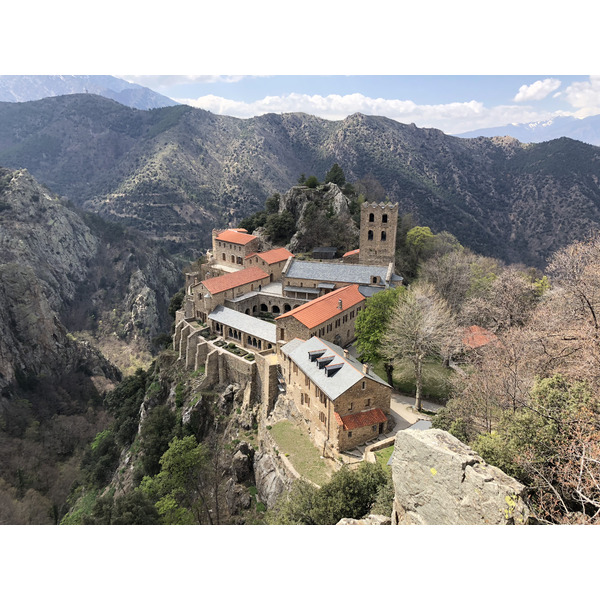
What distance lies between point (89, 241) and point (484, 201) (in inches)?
4305

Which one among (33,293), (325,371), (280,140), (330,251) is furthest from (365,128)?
(325,371)

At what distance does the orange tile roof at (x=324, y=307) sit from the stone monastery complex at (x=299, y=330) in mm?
86

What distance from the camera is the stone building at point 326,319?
3064 centimetres

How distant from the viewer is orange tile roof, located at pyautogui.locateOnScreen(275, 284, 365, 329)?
3091cm

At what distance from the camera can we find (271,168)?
153000 mm

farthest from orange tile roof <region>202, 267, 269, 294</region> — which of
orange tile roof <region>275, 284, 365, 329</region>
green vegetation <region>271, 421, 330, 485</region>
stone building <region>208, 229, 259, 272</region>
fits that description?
green vegetation <region>271, 421, 330, 485</region>

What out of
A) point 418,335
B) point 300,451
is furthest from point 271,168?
point 300,451

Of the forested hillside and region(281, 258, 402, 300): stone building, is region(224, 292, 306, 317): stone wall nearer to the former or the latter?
region(281, 258, 402, 300): stone building

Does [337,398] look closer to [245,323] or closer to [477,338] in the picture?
[477,338]

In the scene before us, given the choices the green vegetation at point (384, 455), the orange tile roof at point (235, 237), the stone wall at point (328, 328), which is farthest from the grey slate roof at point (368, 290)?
the orange tile roof at point (235, 237)

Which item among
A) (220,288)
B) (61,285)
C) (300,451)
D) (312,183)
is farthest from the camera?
(61,285)

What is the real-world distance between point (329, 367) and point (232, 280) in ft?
68.6

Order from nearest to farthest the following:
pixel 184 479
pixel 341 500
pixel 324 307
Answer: pixel 341 500, pixel 184 479, pixel 324 307

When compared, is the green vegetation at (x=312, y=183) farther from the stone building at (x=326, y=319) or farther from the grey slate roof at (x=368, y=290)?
the stone building at (x=326, y=319)
